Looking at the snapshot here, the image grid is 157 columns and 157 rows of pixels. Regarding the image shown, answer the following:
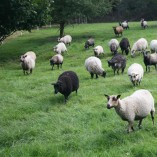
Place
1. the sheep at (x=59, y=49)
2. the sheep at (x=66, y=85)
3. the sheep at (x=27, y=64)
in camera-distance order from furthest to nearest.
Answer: the sheep at (x=59, y=49), the sheep at (x=27, y=64), the sheep at (x=66, y=85)

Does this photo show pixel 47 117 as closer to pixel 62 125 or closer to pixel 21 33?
pixel 62 125

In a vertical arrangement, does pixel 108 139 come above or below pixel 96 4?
below

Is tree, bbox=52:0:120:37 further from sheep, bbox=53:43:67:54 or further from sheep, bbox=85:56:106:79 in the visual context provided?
sheep, bbox=85:56:106:79

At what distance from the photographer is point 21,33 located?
48188 mm

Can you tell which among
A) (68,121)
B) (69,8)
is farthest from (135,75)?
(69,8)

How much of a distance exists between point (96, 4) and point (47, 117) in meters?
25.5

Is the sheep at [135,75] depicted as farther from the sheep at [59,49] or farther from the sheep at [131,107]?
the sheep at [59,49]

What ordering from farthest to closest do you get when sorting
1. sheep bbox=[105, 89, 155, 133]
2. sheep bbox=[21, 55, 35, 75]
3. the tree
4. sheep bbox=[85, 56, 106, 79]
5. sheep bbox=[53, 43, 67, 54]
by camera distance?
the tree
sheep bbox=[53, 43, 67, 54]
sheep bbox=[21, 55, 35, 75]
sheep bbox=[85, 56, 106, 79]
sheep bbox=[105, 89, 155, 133]

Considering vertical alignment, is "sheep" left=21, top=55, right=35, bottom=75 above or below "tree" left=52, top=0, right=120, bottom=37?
below

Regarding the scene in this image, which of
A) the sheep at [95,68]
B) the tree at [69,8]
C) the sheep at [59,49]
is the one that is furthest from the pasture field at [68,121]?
the tree at [69,8]

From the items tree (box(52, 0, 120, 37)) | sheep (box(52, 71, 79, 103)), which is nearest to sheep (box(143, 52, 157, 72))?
sheep (box(52, 71, 79, 103))

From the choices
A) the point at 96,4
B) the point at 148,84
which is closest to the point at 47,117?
the point at 148,84

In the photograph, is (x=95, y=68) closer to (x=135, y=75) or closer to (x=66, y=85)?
(x=135, y=75)

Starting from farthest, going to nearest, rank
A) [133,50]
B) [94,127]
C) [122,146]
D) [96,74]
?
[133,50]
[96,74]
[94,127]
[122,146]
